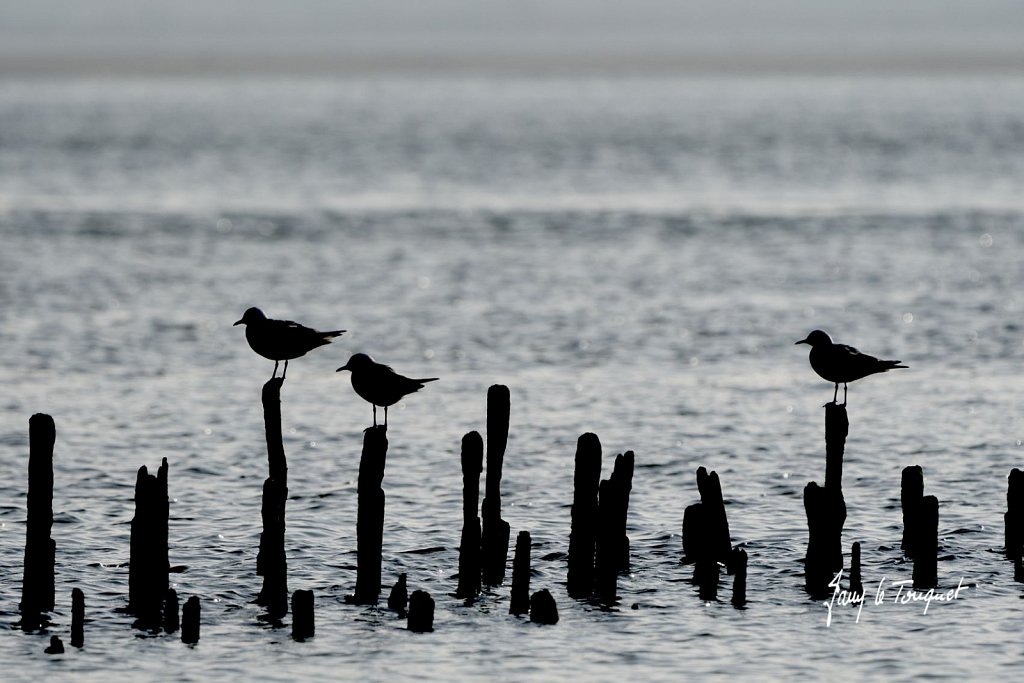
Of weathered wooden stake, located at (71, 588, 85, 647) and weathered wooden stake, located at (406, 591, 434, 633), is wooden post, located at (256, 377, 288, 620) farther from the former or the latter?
weathered wooden stake, located at (71, 588, 85, 647)

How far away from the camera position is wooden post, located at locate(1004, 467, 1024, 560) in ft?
69.8

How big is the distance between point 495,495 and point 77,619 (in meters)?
5.23

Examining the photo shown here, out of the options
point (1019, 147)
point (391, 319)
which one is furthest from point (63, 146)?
point (391, 319)

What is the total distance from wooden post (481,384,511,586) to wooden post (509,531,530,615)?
899mm

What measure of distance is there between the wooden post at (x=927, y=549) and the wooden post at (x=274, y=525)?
774cm

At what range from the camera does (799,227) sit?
234 ft

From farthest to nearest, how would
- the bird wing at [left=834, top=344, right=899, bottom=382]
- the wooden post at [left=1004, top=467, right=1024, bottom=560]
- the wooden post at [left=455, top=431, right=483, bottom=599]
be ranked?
the bird wing at [left=834, top=344, right=899, bottom=382] → the wooden post at [left=1004, top=467, right=1024, bottom=560] → the wooden post at [left=455, top=431, right=483, bottom=599]

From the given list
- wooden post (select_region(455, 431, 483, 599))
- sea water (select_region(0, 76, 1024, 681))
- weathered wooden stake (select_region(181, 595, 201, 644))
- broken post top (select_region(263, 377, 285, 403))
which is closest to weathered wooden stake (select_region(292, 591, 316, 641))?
Result: sea water (select_region(0, 76, 1024, 681))

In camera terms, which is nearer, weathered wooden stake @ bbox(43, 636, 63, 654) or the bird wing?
weathered wooden stake @ bbox(43, 636, 63, 654)

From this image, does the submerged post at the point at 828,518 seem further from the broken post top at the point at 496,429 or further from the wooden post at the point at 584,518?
the broken post top at the point at 496,429

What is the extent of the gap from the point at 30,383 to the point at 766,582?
776 inches

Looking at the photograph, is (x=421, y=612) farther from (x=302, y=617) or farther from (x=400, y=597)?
(x=302, y=617)

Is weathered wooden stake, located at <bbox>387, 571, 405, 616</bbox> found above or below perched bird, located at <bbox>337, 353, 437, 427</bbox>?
below

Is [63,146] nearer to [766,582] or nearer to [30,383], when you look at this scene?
[30,383]
